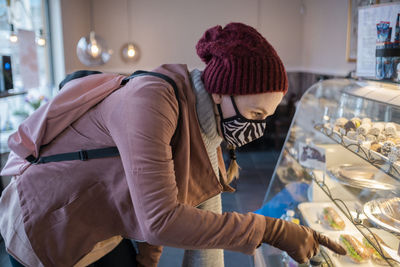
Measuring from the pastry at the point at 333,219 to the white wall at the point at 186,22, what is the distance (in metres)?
5.94

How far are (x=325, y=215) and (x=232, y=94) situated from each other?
1.33m

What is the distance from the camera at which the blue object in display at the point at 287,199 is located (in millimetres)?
2494

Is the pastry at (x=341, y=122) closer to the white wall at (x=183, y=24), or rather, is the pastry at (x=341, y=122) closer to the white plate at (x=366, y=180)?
the white plate at (x=366, y=180)

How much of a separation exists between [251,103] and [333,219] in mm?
1224

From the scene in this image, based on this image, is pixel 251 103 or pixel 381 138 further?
pixel 381 138

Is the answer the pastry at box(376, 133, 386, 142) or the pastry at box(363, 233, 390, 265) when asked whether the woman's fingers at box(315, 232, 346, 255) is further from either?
the pastry at box(376, 133, 386, 142)

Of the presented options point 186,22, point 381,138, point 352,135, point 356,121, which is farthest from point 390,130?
point 186,22

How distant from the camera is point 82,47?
17.6ft

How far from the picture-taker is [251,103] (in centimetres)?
125

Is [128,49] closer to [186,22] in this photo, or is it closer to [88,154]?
[186,22]

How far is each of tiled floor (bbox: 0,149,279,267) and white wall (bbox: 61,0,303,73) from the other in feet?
7.87

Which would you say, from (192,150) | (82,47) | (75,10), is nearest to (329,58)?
(82,47)

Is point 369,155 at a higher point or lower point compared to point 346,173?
higher

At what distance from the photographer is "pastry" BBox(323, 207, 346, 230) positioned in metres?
2.04
